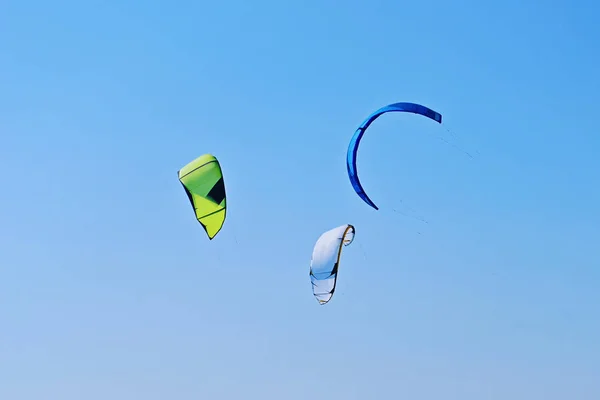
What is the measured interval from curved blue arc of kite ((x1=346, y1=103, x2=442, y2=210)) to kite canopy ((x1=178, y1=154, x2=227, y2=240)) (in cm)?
449

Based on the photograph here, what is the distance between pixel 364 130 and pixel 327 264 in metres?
4.61

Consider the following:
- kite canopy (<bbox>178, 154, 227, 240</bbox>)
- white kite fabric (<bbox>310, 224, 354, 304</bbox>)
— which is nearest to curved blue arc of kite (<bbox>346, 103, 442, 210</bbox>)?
white kite fabric (<bbox>310, 224, 354, 304</bbox>)

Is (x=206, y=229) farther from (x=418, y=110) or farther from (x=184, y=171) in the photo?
(x=418, y=110)

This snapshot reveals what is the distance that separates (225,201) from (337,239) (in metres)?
4.03

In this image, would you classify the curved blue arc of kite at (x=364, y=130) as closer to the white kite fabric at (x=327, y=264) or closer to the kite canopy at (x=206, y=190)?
the white kite fabric at (x=327, y=264)

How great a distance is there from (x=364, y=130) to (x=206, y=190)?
18.7 ft

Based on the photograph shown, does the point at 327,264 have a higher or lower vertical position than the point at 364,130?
lower

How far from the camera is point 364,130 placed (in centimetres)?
3603

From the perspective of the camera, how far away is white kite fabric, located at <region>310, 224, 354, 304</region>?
36.8m

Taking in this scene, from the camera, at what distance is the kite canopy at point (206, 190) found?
122ft

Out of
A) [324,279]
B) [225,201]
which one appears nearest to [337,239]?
[324,279]

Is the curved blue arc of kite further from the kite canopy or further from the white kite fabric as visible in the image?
the kite canopy

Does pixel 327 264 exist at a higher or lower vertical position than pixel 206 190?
lower

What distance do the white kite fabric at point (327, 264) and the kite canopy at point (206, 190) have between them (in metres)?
3.51
